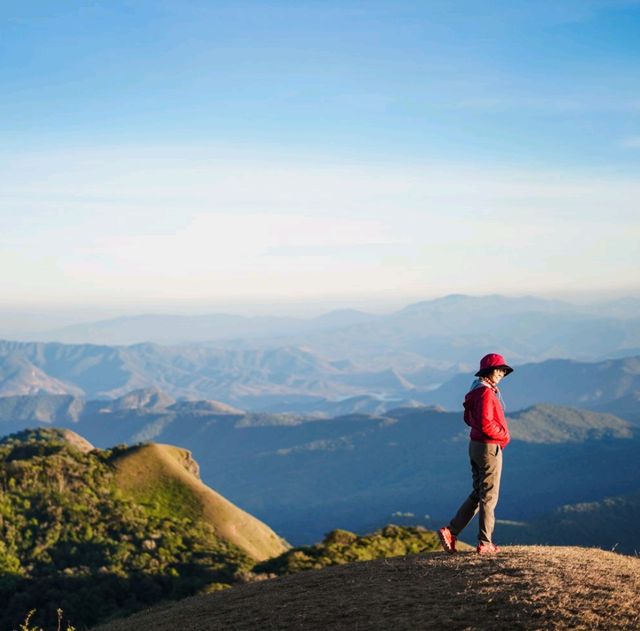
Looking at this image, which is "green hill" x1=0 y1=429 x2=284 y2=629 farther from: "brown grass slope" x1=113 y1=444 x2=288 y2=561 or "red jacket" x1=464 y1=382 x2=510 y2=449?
"red jacket" x1=464 y1=382 x2=510 y2=449

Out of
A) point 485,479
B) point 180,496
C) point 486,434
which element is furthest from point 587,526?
point 486,434

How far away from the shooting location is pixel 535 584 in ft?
42.5

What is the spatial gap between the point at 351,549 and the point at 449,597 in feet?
115

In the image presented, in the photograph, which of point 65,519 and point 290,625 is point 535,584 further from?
point 65,519

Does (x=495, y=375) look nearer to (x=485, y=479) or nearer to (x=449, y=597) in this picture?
(x=485, y=479)

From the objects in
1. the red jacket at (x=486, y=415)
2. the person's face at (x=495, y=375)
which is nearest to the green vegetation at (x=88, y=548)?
the red jacket at (x=486, y=415)

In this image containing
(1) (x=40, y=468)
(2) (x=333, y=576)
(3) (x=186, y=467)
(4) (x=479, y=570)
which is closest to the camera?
(4) (x=479, y=570)

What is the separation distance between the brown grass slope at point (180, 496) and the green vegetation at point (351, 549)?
21.5m

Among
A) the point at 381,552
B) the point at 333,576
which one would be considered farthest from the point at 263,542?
the point at 333,576

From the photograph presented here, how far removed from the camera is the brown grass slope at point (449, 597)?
11539mm

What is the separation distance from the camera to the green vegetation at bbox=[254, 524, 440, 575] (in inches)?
1762

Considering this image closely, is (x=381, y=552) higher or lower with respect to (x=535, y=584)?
lower

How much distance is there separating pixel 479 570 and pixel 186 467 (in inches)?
3028

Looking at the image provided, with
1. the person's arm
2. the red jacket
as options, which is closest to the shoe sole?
the red jacket
